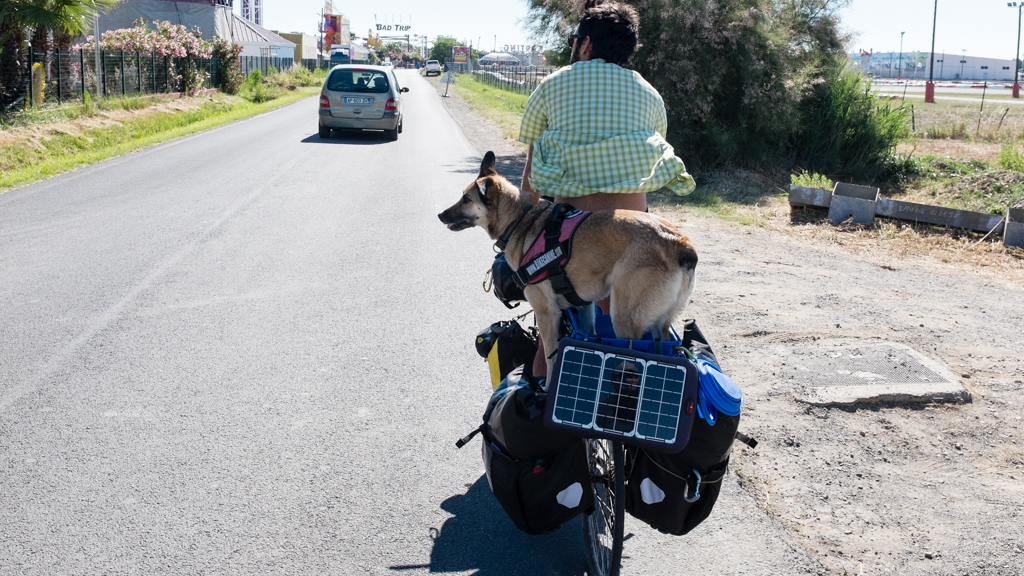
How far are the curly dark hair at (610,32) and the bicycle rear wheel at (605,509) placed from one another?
1.67 metres

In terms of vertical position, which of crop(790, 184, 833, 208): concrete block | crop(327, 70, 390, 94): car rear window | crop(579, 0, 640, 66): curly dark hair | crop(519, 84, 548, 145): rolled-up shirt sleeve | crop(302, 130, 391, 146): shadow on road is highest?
crop(327, 70, 390, 94): car rear window

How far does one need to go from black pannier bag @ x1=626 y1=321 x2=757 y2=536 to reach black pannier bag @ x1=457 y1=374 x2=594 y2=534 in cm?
19

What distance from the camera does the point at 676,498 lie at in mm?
2797

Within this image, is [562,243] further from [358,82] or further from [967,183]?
[358,82]

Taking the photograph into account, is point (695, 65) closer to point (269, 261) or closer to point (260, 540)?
point (269, 261)

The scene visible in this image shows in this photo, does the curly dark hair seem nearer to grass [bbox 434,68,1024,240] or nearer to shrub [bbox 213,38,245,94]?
grass [bbox 434,68,1024,240]

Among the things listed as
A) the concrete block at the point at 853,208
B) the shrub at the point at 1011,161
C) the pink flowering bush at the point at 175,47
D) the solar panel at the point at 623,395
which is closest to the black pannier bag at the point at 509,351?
the solar panel at the point at 623,395

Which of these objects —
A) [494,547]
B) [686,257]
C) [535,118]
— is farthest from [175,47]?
[686,257]

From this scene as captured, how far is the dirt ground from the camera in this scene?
337cm

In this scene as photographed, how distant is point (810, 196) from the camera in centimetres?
1161

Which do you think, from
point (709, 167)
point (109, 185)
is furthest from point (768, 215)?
point (109, 185)

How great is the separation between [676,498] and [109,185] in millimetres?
12360

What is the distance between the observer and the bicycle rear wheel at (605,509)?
8.99 ft

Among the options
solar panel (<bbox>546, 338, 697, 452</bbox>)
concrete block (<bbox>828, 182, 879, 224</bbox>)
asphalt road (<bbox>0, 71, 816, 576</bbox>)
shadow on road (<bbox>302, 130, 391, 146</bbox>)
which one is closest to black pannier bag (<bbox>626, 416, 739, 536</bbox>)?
solar panel (<bbox>546, 338, 697, 452</bbox>)
